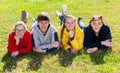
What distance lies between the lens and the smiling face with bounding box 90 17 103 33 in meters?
7.31

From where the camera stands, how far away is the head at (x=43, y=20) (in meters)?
7.24

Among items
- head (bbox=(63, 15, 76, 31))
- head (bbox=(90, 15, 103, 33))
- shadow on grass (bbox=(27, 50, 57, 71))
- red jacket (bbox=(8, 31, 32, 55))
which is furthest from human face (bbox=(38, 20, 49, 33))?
head (bbox=(90, 15, 103, 33))

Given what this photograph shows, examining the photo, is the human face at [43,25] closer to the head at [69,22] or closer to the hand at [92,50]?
the head at [69,22]

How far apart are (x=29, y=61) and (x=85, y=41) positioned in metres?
1.55

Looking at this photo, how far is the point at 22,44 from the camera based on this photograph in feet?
25.1

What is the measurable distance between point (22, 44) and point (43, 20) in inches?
34.8

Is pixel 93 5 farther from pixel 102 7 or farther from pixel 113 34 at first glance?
pixel 113 34

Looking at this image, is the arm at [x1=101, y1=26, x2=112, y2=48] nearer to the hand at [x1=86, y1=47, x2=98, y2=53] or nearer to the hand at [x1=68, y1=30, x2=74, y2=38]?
the hand at [x1=86, y1=47, x2=98, y2=53]

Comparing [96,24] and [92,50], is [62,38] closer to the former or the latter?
[92,50]

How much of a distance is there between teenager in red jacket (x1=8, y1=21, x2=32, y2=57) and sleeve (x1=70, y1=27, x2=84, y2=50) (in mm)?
1090

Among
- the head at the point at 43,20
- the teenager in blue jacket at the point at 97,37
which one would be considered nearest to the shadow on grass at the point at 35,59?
the teenager in blue jacket at the point at 97,37

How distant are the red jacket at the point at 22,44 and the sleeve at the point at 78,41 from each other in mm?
1085

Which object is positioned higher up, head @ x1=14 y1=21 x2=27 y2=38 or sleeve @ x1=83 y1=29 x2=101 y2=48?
head @ x1=14 y1=21 x2=27 y2=38

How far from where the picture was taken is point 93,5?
13.4 metres
